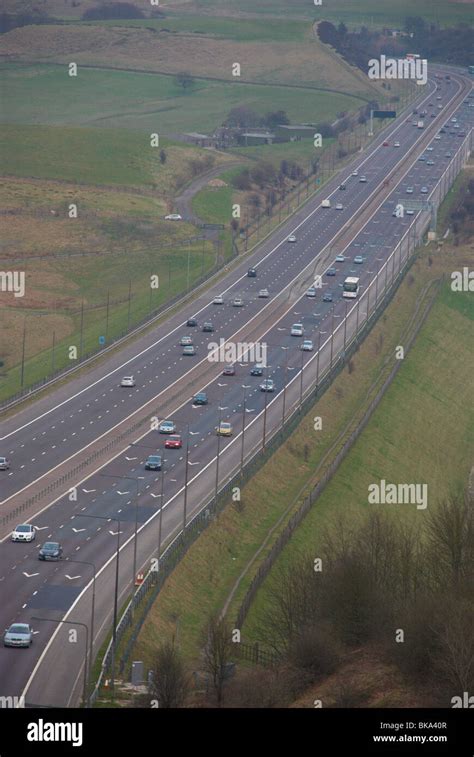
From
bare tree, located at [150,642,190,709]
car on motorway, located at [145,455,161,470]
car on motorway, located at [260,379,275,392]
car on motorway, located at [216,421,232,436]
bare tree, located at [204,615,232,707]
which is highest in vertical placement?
bare tree, located at [150,642,190,709]

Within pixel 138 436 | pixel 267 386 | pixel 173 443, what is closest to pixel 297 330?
pixel 267 386

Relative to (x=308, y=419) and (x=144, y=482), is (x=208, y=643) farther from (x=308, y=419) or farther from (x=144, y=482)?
(x=308, y=419)

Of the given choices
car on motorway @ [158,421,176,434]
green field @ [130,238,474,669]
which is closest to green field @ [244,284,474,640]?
green field @ [130,238,474,669]

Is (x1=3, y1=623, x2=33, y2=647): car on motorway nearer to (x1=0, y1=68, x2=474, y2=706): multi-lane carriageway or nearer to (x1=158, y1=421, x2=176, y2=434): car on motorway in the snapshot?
(x1=0, y1=68, x2=474, y2=706): multi-lane carriageway

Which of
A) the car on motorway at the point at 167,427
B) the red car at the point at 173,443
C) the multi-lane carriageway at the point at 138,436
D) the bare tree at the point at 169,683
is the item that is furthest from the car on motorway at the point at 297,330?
the bare tree at the point at 169,683

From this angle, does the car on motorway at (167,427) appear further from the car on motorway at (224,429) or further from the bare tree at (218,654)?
the bare tree at (218,654)

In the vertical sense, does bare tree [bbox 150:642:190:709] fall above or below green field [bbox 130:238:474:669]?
above

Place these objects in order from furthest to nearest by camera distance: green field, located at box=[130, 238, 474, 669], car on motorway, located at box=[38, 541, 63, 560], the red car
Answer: the red car < green field, located at box=[130, 238, 474, 669] < car on motorway, located at box=[38, 541, 63, 560]

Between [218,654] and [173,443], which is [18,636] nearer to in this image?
[218,654]
